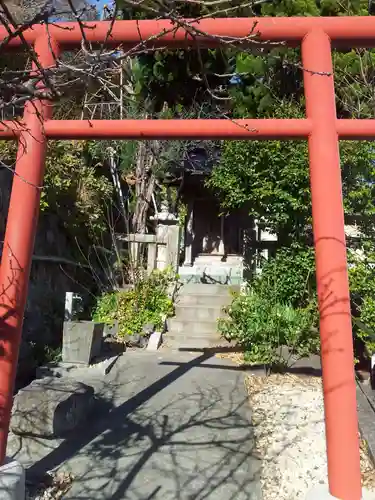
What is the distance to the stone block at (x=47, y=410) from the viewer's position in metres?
4.20

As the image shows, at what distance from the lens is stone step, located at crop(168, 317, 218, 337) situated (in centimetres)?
803

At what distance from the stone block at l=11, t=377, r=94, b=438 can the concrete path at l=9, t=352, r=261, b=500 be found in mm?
120

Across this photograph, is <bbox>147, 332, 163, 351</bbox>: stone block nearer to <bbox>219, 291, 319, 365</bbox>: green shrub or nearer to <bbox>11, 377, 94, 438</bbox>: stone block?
<bbox>219, 291, 319, 365</bbox>: green shrub

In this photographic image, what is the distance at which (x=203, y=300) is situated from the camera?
29.0ft

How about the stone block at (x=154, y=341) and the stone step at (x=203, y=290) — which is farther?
the stone step at (x=203, y=290)

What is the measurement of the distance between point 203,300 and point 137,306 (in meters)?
1.37

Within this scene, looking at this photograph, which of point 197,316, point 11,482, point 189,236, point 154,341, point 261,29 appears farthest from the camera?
point 189,236

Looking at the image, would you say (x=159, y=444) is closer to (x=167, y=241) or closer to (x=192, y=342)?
(x=192, y=342)

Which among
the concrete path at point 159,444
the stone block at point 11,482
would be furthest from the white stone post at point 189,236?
the stone block at point 11,482

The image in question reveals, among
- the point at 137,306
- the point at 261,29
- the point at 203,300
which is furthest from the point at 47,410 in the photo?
the point at 203,300

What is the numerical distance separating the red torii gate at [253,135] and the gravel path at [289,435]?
1.50m

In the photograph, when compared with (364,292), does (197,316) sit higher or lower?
lower

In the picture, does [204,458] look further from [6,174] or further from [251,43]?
[6,174]

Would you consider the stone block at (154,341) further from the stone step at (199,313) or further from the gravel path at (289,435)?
the gravel path at (289,435)
